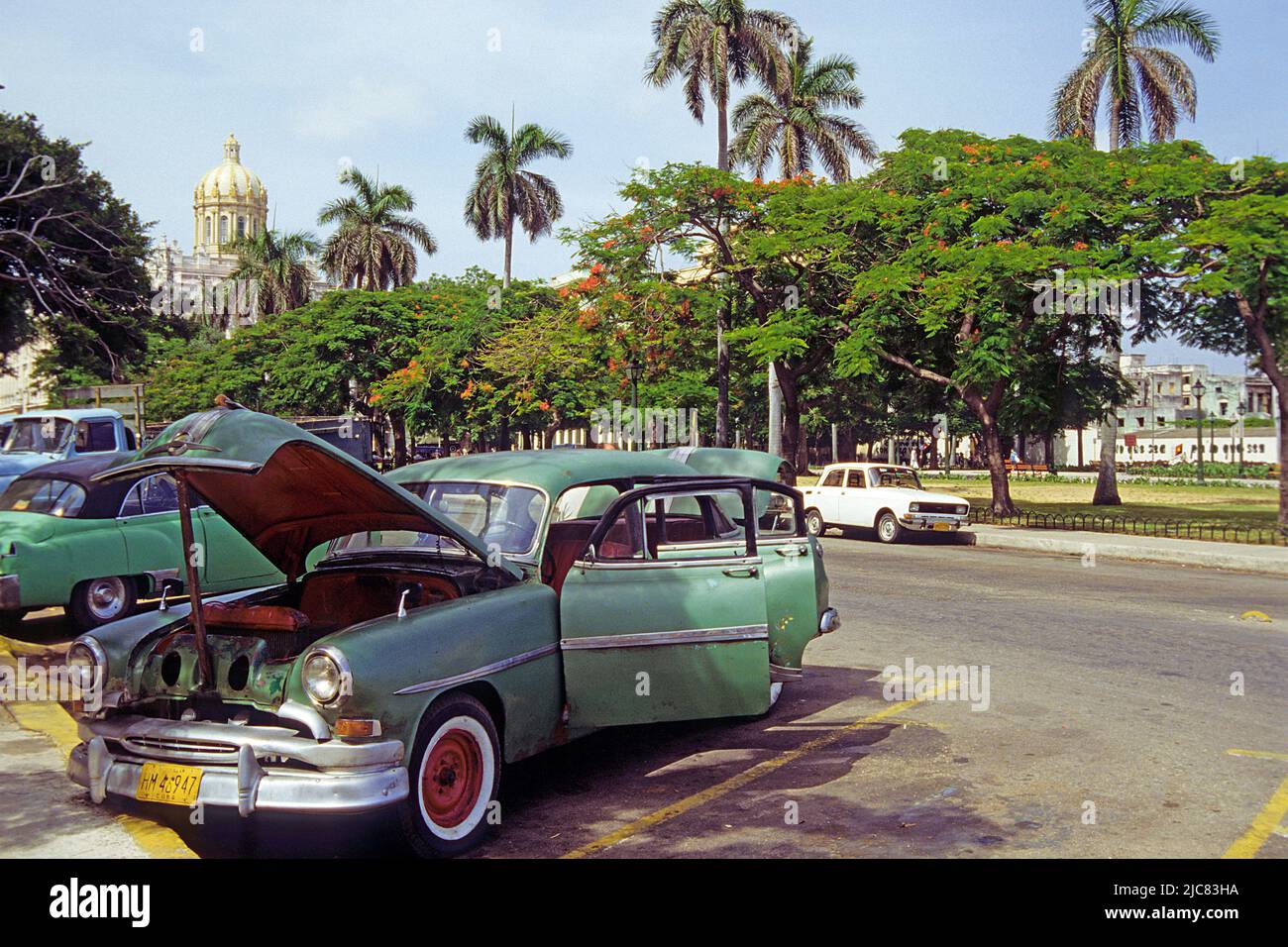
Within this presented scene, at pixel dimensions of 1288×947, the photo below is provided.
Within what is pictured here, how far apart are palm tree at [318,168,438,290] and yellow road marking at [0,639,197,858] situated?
154ft

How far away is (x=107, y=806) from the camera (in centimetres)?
513

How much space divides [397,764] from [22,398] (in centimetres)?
12052

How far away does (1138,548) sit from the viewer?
19.3m

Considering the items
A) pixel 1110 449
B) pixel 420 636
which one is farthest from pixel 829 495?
pixel 420 636

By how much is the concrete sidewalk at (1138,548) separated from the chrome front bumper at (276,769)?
16.7 metres

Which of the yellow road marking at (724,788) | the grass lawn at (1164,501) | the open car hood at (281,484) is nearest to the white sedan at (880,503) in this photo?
the grass lawn at (1164,501)

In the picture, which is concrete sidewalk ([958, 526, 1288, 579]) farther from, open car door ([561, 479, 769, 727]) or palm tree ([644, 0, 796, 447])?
open car door ([561, 479, 769, 727])

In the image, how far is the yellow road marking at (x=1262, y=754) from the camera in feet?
20.2

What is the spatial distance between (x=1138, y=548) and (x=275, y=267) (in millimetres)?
51506

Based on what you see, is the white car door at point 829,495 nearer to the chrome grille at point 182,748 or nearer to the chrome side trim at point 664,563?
the chrome side trim at point 664,563

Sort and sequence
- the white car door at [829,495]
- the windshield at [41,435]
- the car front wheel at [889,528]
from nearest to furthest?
the windshield at [41,435] → the car front wheel at [889,528] → the white car door at [829,495]

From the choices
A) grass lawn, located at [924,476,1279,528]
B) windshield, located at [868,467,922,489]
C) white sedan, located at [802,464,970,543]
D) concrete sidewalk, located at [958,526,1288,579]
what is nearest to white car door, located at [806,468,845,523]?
white sedan, located at [802,464,970,543]

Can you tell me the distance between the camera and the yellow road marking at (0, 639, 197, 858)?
474cm

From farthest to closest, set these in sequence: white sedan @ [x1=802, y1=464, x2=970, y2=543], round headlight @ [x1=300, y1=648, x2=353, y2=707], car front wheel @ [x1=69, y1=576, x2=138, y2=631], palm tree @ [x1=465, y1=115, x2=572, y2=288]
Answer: palm tree @ [x1=465, y1=115, x2=572, y2=288] < white sedan @ [x1=802, y1=464, x2=970, y2=543] < car front wheel @ [x1=69, y1=576, x2=138, y2=631] < round headlight @ [x1=300, y1=648, x2=353, y2=707]
